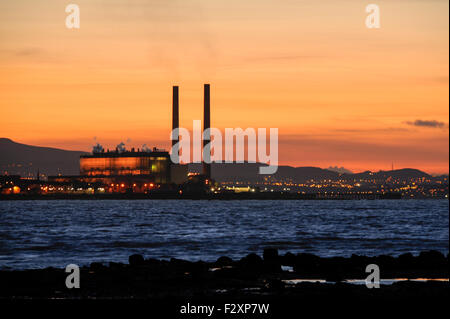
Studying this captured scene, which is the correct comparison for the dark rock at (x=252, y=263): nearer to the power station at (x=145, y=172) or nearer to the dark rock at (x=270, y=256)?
the dark rock at (x=270, y=256)

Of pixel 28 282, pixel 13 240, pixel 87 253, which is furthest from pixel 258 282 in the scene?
pixel 13 240

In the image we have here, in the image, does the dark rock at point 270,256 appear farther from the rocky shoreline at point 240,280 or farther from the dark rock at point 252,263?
the dark rock at point 252,263

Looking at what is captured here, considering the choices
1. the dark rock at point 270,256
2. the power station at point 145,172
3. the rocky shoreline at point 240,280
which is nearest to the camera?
the rocky shoreline at point 240,280

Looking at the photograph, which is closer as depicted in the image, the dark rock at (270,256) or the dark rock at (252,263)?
the dark rock at (252,263)

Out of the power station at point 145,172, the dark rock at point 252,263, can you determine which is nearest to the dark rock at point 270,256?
the dark rock at point 252,263

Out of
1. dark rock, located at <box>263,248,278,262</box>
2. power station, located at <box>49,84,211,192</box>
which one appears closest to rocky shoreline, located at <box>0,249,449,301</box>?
dark rock, located at <box>263,248,278,262</box>

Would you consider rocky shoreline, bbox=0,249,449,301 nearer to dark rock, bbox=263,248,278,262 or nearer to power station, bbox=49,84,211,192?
dark rock, bbox=263,248,278,262

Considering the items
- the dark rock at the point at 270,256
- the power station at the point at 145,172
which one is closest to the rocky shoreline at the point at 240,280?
the dark rock at the point at 270,256

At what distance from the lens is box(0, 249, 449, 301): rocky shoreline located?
17.9m

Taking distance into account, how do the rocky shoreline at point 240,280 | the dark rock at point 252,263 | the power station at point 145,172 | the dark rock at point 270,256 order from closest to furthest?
the rocky shoreline at point 240,280, the dark rock at point 252,263, the dark rock at point 270,256, the power station at point 145,172

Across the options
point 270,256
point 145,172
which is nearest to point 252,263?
point 270,256

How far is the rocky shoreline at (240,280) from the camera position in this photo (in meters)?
17.9

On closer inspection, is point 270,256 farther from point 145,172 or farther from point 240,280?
point 145,172
